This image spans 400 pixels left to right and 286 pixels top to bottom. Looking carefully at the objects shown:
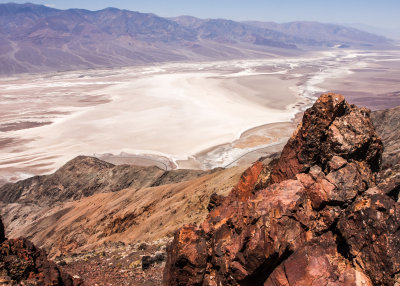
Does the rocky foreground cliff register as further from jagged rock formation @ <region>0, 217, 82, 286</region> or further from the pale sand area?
the pale sand area

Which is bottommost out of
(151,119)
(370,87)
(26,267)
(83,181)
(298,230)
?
(83,181)

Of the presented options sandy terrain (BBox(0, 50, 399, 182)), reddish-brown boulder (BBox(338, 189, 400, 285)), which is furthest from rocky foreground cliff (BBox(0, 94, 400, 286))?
sandy terrain (BBox(0, 50, 399, 182))

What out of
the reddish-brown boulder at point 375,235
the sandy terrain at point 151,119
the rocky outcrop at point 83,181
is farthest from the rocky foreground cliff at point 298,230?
the sandy terrain at point 151,119

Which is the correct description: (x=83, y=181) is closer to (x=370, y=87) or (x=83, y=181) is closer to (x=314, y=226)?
(x=314, y=226)

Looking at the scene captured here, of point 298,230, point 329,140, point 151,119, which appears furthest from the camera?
point 151,119

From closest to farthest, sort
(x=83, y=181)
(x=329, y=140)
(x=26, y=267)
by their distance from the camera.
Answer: (x=26, y=267), (x=329, y=140), (x=83, y=181)

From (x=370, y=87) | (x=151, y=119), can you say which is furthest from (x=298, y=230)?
(x=370, y=87)

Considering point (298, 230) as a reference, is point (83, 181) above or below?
below

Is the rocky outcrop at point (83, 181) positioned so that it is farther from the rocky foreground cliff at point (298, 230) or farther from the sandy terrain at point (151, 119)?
the rocky foreground cliff at point (298, 230)
